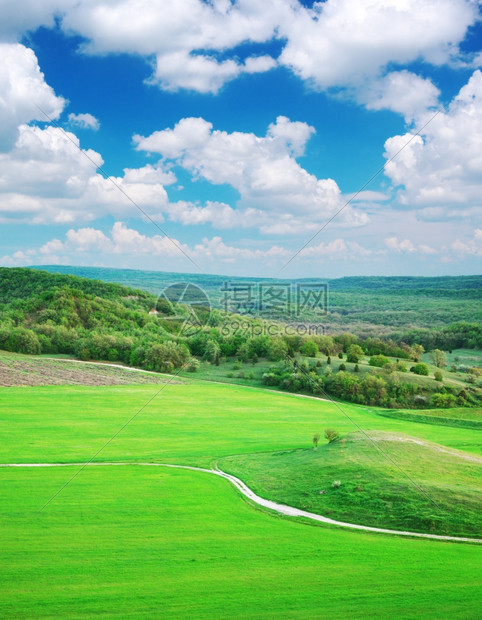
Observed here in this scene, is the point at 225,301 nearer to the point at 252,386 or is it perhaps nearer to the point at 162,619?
the point at 252,386

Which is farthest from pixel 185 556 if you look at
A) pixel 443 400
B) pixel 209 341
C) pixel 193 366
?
pixel 209 341

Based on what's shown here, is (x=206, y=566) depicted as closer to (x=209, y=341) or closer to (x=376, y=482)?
(x=376, y=482)

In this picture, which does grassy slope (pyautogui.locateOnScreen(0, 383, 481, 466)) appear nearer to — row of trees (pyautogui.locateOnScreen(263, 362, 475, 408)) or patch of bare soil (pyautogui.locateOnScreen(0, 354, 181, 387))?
patch of bare soil (pyautogui.locateOnScreen(0, 354, 181, 387))

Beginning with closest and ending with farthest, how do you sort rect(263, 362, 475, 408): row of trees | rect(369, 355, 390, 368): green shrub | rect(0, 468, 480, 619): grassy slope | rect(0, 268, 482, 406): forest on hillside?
rect(0, 468, 480, 619): grassy slope → rect(263, 362, 475, 408): row of trees → rect(0, 268, 482, 406): forest on hillside → rect(369, 355, 390, 368): green shrub

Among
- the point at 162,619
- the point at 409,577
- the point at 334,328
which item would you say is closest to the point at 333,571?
the point at 409,577

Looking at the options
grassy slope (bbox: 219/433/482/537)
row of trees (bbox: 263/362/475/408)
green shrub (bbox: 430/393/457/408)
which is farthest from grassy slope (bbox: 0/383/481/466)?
green shrub (bbox: 430/393/457/408)

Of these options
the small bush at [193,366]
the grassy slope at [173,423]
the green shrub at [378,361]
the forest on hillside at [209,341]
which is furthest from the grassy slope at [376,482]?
the small bush at [193,366]
